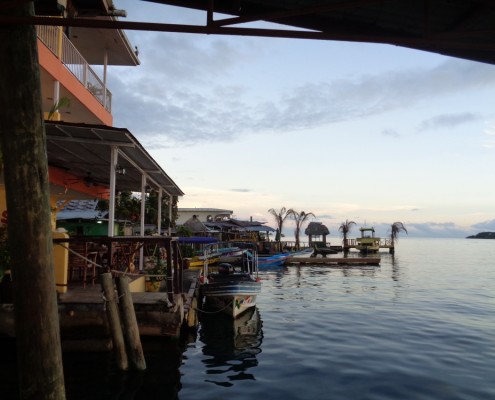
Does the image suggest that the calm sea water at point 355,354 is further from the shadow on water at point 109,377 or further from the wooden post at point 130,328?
the wooden post at point 130,328

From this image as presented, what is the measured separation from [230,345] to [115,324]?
4471mm

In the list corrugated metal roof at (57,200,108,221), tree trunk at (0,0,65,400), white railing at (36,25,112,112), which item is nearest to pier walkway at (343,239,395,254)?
corrugated metal roof at (57,200,108,221)

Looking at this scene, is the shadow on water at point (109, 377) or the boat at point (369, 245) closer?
the shadow on water at point (109, 377)

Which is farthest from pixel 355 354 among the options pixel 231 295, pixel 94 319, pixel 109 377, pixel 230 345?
pixel 94 319

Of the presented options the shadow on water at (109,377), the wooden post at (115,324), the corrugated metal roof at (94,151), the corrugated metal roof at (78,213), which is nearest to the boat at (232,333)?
the shadow on water at (109,377)

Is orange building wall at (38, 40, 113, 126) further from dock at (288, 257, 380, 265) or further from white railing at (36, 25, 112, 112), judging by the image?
dock at (288, 257, 380, 265)

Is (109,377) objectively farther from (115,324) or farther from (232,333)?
(232,333)

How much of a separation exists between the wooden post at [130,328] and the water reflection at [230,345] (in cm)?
146

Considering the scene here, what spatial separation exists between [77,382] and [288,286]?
18.6 metres

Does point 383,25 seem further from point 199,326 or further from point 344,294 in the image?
point 344,294

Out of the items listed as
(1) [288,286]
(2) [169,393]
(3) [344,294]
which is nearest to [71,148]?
(2) [169,393]

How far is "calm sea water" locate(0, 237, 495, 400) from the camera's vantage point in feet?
26.3

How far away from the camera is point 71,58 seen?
659 inches

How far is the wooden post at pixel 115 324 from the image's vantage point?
26.3 ft
